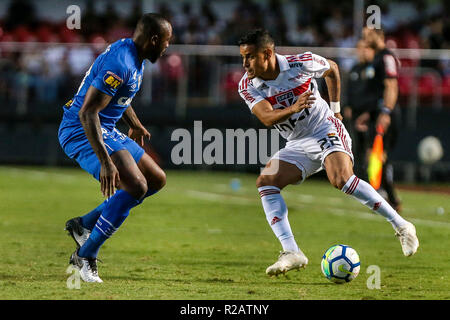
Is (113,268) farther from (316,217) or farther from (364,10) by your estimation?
(364,10)

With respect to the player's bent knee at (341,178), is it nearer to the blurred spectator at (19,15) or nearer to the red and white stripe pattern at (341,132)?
the red and white stripe pattern at (341,132)

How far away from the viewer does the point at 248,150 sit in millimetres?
19266

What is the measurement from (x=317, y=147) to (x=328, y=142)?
0.11 m

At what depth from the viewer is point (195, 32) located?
21.8m

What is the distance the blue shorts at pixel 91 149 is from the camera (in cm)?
684

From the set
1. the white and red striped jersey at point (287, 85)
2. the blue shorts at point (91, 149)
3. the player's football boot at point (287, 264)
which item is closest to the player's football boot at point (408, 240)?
the player's football boot at point (287, 264)

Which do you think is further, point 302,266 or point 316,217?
point 316,217

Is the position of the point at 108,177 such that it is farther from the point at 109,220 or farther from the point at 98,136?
the point at 109,220

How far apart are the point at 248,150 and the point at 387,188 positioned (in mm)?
7162

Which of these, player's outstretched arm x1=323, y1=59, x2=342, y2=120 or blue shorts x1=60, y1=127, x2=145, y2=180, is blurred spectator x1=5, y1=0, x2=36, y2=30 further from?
blue shorts x1=60, y1=127, x2=145, y2=180

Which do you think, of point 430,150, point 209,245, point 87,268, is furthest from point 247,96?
point 430,150
